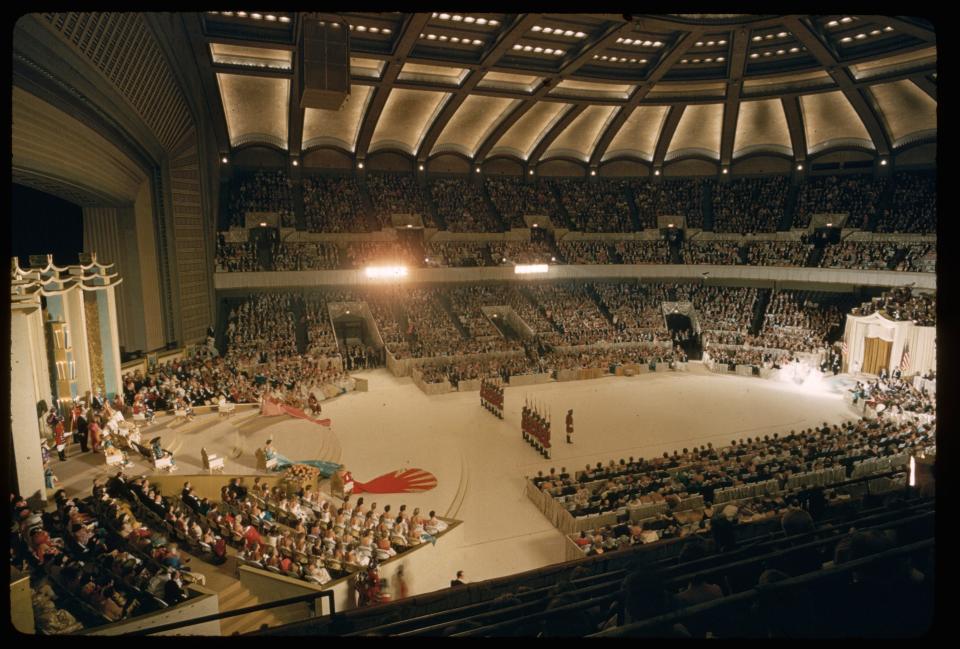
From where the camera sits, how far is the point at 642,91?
31250mm

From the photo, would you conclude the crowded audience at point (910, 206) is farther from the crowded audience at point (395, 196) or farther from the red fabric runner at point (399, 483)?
the red fabric runner at point (399, 483)

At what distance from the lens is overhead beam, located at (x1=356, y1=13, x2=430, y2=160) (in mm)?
22845

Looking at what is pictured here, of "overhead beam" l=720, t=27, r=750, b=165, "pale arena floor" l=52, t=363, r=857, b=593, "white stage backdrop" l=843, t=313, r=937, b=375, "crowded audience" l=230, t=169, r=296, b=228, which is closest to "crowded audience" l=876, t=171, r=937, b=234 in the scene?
"white stage backdrop" l=843, t=313, r=937, b=375

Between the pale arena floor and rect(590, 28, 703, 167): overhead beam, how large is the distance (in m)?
15.7

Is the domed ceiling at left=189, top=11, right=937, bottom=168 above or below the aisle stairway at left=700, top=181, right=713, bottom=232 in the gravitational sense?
above

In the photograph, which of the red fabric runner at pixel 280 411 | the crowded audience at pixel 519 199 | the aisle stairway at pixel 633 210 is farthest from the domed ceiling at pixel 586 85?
the red fabric runner at pixel 280 411

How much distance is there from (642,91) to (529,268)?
464 inches

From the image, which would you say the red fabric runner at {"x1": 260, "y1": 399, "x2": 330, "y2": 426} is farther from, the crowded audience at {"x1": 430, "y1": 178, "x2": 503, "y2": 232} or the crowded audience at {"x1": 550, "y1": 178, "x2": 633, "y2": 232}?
the crowded audience at {"x1": 550, "y1": 178, "x2": 633, "y2": 232}

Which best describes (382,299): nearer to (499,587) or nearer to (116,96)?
(116,96)

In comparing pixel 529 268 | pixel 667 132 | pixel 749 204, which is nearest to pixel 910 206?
pixel 749 204

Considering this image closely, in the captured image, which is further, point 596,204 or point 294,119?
point 596,204

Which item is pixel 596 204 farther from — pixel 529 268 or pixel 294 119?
pixel 294 119

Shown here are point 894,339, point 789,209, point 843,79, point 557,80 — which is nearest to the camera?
point 894,339

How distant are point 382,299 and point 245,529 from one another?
22.0 m
